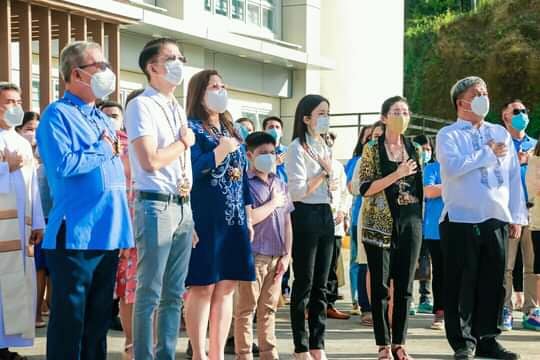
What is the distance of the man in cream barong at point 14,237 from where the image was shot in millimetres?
7680

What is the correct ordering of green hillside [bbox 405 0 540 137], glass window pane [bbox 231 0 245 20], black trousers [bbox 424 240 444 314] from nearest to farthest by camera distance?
black trousers [bbox 424 240 444 314], glass window pane [bbox 231 0 245 20], green hillside [bbox 405 0 540 137]

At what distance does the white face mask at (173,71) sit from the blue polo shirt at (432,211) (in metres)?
4.91

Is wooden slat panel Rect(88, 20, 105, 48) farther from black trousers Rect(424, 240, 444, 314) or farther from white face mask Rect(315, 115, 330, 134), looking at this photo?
white face mask Rect(315, 115, 330, 134)

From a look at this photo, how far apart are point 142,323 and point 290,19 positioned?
18.2m

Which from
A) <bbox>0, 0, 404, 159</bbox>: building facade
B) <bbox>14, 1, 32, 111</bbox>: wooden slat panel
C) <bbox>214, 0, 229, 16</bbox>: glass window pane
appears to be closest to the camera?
<bbox>14, 1, 32, 111</bbox>: wooden slat panel

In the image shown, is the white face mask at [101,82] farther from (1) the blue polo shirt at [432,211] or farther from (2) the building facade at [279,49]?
(2) the building facade at [279,49]

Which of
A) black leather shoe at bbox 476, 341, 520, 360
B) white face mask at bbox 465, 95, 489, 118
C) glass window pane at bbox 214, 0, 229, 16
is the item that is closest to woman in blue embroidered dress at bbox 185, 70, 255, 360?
white face mask at bbox 465, 95, 489, 118

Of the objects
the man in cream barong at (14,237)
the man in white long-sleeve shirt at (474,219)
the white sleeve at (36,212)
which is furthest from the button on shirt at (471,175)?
the man in cream barong at (14,237)

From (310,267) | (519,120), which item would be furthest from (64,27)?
(310,267)

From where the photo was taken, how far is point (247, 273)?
22.3 feet

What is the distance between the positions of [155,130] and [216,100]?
72 cm

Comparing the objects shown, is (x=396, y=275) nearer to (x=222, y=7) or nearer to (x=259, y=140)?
(x=259, y=140)

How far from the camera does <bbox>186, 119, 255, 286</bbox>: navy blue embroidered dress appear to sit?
6648mm

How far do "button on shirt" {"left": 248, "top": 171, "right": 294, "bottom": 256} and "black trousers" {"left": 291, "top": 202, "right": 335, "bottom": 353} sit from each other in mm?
110
